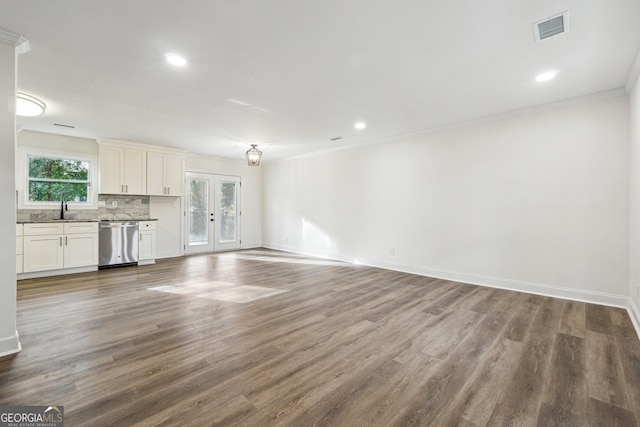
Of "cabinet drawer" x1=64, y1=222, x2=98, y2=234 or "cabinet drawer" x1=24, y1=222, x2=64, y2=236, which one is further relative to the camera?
"cabinet drawer" x1=64, y1=222, x2=98, y2=234

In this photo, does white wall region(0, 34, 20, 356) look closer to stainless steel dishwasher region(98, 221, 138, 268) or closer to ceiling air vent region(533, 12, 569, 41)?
stainless steel dishwasher region(98, 221, 138, 268)

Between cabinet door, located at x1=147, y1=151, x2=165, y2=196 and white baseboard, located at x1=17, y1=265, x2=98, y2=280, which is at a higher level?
cabinet door, located at x1=147, y1=151, x2=165, y2=196

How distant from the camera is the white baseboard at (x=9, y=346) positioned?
2266mm

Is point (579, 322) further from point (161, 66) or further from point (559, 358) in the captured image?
point (161, 66)

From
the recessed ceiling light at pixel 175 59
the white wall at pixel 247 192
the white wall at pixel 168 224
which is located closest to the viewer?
the recessed ceiling light at pixel 175 59

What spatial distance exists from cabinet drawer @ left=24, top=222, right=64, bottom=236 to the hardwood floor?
1259 millimetres

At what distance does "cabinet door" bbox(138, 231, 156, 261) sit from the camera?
6.07 m

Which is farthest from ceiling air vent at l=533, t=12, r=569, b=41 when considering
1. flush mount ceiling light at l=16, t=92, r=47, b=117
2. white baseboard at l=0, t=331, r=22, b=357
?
flush mount ceiling light at l=16, t=92, r=47, b=117

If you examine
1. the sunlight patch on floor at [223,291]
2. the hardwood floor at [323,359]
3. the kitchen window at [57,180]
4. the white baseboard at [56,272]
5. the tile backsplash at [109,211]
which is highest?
Result: the kitchen window at [57,180]

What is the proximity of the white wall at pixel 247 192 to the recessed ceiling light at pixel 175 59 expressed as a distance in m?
5.14

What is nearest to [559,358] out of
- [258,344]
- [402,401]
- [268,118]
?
[402,401]

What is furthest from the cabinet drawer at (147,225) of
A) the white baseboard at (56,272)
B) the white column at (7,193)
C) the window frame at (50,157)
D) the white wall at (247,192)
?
the white column at (7,193)

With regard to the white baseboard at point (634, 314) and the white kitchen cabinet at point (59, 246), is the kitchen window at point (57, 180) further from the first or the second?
the white baseboard at point (634, 314)

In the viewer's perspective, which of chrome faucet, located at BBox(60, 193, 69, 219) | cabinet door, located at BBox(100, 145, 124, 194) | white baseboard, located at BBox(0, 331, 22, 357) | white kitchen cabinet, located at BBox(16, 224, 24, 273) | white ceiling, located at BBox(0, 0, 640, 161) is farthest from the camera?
cabinet door, located at BBox(100, 145, 124, 194)
